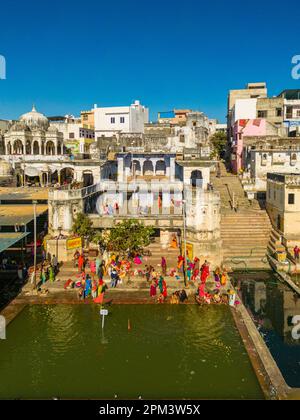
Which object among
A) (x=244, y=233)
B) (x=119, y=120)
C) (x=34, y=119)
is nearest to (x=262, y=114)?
(x=119, y=120)

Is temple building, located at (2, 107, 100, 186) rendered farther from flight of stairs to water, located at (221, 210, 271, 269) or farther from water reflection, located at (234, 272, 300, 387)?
water reflection, located at (234, 272, 300, 387)

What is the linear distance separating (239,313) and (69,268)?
11.1 m

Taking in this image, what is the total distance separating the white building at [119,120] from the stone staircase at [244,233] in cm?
2636

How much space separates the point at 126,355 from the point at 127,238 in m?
10.4

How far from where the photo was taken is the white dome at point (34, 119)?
57.5 metres

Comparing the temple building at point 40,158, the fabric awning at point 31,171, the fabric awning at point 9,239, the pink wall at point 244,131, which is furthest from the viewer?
the pink wall at point 244,131

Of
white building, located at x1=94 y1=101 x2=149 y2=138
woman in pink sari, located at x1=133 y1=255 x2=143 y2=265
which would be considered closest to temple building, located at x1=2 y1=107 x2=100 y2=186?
white building, located at x1=94 y1=101 x2=149 y2=138

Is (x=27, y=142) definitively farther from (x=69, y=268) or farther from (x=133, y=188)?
(x=69, y=268)

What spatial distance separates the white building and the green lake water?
42.2 meters

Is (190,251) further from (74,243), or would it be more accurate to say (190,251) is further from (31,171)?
(31,171)

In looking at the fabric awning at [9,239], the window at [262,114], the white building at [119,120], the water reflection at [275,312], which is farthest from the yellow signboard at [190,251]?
the white building at [119,120]

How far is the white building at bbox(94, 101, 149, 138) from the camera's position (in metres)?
58.4

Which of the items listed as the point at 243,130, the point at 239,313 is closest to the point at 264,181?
the point at 243,130

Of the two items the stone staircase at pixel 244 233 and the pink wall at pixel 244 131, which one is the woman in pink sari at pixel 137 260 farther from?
the pink wall at pixel 244 131
